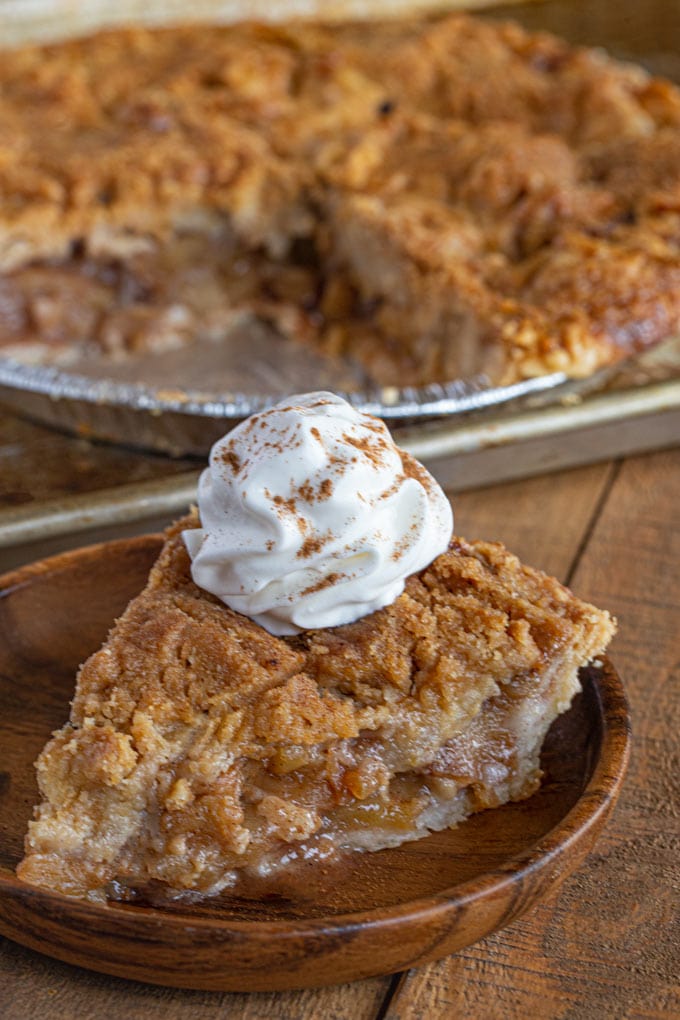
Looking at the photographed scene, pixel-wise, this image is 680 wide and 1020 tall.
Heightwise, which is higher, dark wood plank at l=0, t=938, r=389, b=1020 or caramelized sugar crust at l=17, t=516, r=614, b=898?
caramelized sugar crust at l=17, t=516, r=614, b=898

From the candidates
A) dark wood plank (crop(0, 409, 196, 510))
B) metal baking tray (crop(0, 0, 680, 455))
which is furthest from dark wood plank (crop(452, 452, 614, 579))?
dark wood plank (crop(0, 409, 196, 510))

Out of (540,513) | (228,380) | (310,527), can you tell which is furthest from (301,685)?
(228,380)

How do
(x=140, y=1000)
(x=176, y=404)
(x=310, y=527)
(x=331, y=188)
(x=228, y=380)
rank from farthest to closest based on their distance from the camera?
(x=331, y=188) < (x=228, y=380) < (x=176, y=404) < (x=310, y=527) < (x=140, y=1000)

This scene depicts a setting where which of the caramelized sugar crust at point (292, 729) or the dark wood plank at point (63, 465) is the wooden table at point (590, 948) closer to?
the caramelized sugar crust at point (292, 729)

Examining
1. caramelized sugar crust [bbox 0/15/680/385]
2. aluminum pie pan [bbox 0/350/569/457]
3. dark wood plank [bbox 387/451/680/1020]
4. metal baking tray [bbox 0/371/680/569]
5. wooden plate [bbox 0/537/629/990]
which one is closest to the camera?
wooden plate [bbox 0/537/629/990]

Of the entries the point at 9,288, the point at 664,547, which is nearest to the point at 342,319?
the point at 9,288

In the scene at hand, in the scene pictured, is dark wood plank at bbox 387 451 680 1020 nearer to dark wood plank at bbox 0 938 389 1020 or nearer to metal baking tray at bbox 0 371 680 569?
dark wood plank at bbox 0 938 389 1020

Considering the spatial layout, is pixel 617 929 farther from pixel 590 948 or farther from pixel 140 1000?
pixel 140 1000

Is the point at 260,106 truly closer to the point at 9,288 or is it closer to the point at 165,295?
the point at 165,295
